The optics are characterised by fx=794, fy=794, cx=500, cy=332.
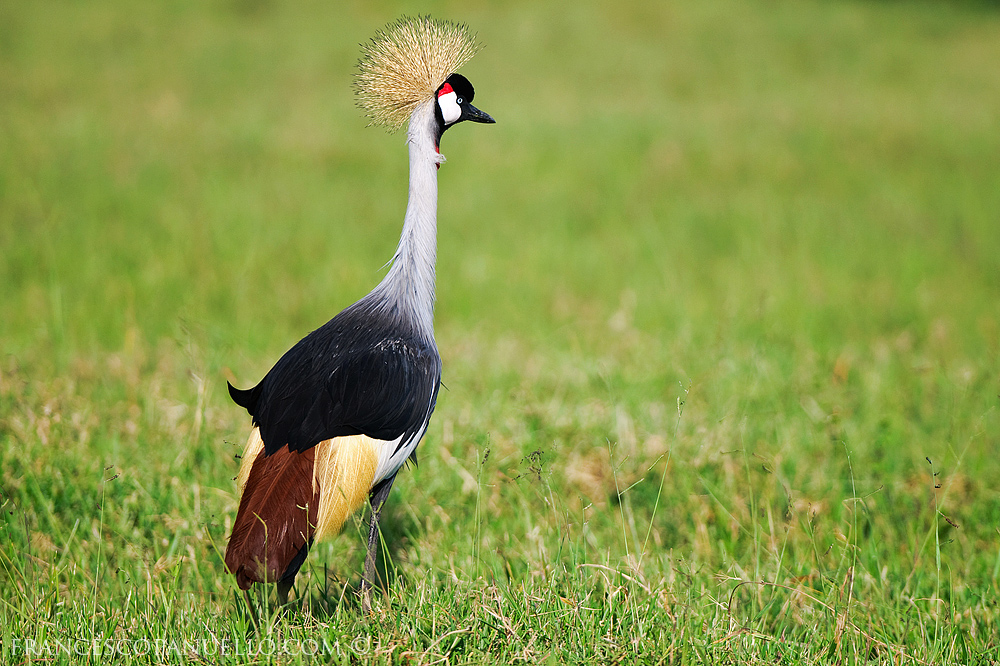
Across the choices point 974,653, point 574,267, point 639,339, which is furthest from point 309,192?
point 974,653

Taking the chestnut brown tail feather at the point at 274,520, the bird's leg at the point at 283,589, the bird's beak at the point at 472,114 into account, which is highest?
the bird's beak at the point at 472,114

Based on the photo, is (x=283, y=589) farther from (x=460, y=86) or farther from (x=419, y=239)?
(x=460, y=86)

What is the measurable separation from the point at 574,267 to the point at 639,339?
1498 mm

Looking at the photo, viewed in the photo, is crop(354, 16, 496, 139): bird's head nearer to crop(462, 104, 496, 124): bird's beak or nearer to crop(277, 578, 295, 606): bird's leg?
crop(462, 104, 496, 124): bird's beak

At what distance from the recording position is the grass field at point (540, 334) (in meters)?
2.32

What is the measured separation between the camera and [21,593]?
2.18m

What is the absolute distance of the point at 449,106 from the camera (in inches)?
95.9

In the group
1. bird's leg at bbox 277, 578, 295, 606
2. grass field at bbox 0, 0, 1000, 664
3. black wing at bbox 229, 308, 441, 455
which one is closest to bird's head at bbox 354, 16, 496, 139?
black wing at bbox 229, 308, 441, 455

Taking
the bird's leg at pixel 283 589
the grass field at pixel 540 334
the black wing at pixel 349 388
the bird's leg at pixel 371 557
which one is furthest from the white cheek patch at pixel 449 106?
the bird's leg at pixel 283 589

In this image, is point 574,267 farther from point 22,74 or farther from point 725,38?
point 725,38

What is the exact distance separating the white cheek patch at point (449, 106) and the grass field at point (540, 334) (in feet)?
3.43

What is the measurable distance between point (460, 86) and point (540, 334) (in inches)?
125

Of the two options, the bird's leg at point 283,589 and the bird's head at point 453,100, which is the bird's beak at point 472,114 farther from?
the bird's leg at point 283,589

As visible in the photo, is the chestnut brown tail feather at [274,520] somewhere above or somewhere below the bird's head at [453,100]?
below
